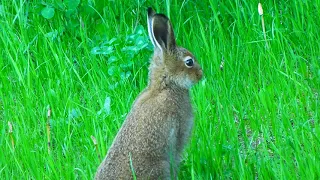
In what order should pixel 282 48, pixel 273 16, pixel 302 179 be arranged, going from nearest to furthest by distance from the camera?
pixel 302 179 → pixel 282 48 → pixel 273 16

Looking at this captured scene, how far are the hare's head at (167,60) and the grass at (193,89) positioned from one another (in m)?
0.42

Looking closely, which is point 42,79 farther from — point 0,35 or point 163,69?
point 163,69

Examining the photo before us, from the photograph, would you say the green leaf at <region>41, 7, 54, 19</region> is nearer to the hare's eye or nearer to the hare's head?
the hare's head

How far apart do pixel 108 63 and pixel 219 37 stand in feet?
3.34

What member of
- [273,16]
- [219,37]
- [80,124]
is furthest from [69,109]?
[273,16]

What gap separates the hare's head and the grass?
42 cm

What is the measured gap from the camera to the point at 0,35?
7.95 m

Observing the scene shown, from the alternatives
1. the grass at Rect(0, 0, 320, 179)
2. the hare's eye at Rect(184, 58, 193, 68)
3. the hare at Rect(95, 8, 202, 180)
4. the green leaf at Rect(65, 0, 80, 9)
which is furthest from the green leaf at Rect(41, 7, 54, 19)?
the hare's eye at Rect(184, 58, 193, 68)

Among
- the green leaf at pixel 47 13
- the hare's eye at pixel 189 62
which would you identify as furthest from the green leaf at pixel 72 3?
the hare's eye at pixel 189 62

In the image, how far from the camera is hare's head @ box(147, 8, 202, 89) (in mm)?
6023

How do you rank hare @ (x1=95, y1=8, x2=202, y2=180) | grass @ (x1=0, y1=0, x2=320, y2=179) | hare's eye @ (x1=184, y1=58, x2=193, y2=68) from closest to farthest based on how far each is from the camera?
hare @ (x1=95, y1=8, x2=202, y2=180)
grass @ (x1=0, y1=0, x2=320, y2=179)
hare's eye @ (x1=184, y1=58, x2=193, y2=68)

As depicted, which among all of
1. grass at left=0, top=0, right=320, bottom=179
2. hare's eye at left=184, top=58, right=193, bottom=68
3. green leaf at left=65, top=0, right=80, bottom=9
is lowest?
grass at left=0, top=0, right=320, bottom=179

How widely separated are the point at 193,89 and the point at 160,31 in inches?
44.1

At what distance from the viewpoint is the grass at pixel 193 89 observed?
19.5 feet
